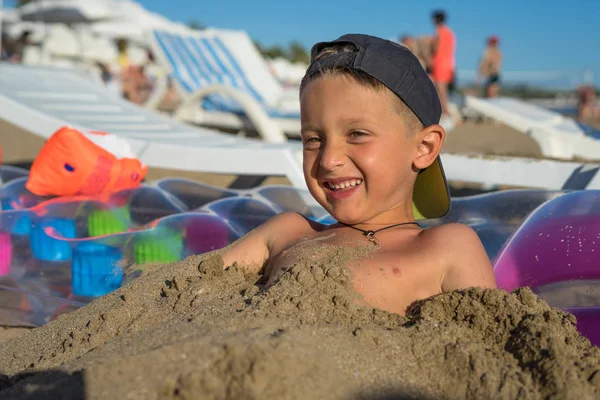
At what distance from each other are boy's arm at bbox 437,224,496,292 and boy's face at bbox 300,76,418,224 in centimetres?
23

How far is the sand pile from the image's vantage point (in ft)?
3.58

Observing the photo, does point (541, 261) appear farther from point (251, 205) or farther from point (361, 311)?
point (251, 205)

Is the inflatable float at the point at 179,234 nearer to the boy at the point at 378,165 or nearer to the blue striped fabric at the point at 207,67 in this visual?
the boy at the point at 378,165

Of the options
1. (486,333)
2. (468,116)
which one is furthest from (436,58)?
(486,333)

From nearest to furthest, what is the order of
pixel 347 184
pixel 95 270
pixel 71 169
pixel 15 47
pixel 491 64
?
pixel 347 184 → pixel 95 270 → pixel 71 169 → pixel 491 64 → pixel 15 47

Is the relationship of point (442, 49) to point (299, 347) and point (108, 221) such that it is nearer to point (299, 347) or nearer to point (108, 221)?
point (108, 221)

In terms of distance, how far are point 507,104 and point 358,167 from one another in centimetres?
737

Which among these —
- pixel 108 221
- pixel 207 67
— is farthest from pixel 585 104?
pixel 108 221

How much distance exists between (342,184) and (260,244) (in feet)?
1.27

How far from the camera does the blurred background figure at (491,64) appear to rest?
12.3 meters

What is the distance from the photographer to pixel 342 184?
181 centimetres

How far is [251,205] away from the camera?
3.09 meters

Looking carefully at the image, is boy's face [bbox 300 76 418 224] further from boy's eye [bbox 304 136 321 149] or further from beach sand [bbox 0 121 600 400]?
beach sand [bbox 0 121 600 400]

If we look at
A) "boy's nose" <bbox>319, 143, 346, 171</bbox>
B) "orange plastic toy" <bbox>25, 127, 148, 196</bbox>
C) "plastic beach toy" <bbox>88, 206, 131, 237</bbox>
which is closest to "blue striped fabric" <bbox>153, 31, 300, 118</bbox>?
"orange plastic toy" <bbox>25, 127, 148, 196</bbox>
